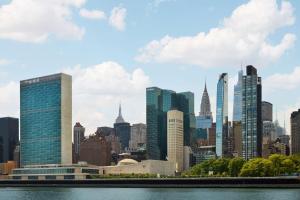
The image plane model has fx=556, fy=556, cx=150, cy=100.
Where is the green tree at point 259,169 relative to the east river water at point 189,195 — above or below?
above

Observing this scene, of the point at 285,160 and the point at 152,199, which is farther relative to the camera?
the point at 285,160

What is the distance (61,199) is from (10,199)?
47.4 feet

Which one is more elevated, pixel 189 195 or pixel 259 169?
pixel 259 169

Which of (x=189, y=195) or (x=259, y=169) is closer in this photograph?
(x=189, y=195)

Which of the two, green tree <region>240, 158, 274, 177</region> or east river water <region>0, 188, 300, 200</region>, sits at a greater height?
green tree <region>240, 158, 274, 177</region>

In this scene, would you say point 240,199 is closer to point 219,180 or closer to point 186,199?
point 186,199

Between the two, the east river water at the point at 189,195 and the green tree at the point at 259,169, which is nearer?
the east river water at the point at 189,195

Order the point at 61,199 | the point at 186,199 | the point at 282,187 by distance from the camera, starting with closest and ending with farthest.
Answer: the point at 186,199
the point at 61,199
the point at 282,187

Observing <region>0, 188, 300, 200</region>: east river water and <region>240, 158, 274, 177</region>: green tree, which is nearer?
<region>0, 188, 300, 200</region>: east river water

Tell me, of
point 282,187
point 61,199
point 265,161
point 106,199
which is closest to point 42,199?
point 61,199

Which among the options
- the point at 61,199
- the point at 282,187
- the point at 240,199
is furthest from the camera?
the point at 282,187

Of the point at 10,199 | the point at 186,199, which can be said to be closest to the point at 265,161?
the point at 186,199

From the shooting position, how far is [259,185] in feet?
589

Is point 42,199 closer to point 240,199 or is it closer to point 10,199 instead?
point 10,199
